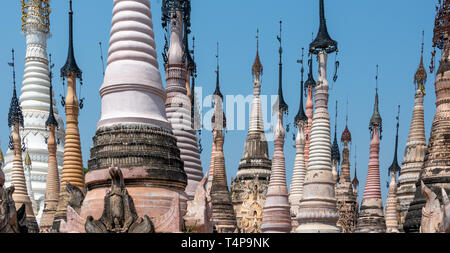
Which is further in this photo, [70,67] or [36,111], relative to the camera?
[36,111]

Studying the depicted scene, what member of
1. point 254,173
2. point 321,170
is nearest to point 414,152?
point 254,173

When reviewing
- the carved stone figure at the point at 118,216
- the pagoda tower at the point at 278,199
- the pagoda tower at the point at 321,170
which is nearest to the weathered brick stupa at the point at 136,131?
the carved stone figure at the point at 118,216

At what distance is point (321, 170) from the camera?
27625 millimetres

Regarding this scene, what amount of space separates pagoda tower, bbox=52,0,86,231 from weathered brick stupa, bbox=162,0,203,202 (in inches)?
186

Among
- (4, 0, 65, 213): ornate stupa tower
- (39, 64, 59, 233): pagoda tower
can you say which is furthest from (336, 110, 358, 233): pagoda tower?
(4, 0, 65, 213): ornate stupa tower

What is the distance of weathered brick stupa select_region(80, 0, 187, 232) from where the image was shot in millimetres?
17641

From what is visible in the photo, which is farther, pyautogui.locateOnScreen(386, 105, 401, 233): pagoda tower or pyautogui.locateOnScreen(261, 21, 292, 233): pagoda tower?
pyautogui.locateOnScreen(386, 105, 401, 233): pagoda tower

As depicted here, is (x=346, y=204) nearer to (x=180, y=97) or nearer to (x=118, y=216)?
(x=180, y=97)

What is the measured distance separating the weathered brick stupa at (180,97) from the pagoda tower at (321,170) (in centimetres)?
467

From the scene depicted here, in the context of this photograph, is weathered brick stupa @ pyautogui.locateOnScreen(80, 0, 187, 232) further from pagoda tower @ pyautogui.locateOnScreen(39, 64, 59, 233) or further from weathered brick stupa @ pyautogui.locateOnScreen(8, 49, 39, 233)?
weathered brick stupa @ pyautogui.locateOnScreen(8, 49, 39, 233)

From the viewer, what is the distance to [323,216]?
27.1 metres

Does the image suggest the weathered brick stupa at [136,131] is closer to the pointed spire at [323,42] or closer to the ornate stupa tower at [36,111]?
the pointed spire at [323,42]

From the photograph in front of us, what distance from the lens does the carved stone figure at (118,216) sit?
53.4ft

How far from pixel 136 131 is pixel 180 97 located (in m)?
7.91
